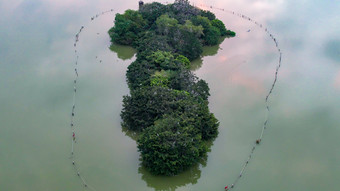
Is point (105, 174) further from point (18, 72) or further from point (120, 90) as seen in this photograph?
point (18, 72)

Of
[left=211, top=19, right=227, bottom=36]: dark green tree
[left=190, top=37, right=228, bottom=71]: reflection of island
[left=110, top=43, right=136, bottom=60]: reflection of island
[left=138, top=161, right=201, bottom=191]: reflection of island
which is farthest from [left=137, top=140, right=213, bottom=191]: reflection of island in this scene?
[left=211, top=19, right=227, bottom=36]: dark green tree

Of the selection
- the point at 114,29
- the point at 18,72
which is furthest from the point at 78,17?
the point at 18,72

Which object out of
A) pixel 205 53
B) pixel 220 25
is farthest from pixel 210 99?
pixel 220 25

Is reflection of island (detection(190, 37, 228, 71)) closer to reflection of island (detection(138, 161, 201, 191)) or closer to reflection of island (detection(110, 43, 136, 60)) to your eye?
reflection of island (detection(110, 43, 136, 60))

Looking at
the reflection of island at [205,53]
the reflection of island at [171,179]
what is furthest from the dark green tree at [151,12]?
the reflection of island at [171,179]

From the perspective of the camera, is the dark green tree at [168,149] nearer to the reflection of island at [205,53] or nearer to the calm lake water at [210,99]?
the calm lake water at [210,99]

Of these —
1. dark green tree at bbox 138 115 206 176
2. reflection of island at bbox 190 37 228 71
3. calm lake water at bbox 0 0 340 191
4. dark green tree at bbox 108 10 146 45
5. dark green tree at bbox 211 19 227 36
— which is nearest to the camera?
dark green tree at bbox 138 115 206 176

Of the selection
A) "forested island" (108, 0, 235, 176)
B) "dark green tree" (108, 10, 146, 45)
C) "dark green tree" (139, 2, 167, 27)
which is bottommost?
"forested island" (108, 0, 235, 176)
